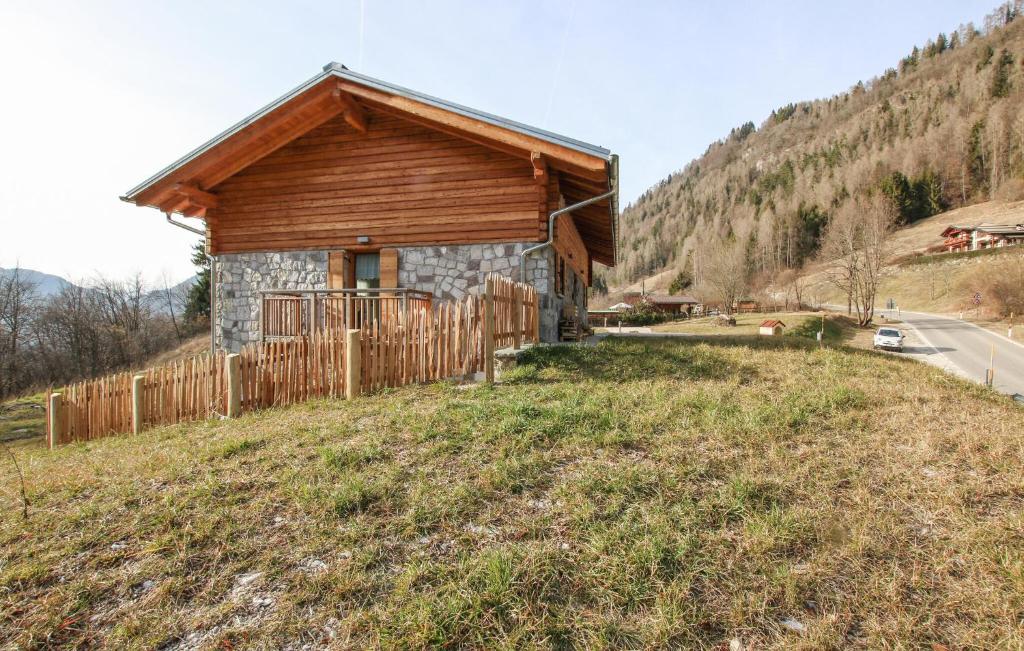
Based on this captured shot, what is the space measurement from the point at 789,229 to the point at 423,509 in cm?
9312

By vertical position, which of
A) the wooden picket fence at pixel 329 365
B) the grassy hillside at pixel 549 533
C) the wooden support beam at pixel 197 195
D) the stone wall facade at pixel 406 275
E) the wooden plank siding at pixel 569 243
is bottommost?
the grassy hillside at pixel 549 533

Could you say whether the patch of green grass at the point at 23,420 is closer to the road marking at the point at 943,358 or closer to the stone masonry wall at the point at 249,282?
the stone masonry wall at the point at 249,282

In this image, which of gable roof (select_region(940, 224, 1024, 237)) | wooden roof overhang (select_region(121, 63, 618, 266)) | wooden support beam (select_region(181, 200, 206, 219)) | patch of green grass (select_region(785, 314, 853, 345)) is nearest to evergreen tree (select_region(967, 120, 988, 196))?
gable roof (select_region(940, 224, 1024, 237))

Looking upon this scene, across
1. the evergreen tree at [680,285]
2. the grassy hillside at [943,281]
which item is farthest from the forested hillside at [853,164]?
the grassy hillside at [943,281]

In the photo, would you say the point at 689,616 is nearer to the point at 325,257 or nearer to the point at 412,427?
the point at 412,427

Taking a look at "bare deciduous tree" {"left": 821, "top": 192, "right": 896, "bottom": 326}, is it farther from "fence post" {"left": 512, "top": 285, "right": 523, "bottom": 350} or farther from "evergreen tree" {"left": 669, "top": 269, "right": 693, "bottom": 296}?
"fence post" {"left": 512, "top": 285, "right": 523, "bottom": 350}

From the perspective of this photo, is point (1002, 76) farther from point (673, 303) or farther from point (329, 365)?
point (329, 365)

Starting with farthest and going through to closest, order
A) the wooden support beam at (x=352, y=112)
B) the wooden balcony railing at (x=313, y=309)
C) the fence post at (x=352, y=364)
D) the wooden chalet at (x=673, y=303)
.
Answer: the wooden chalet at (x=673, y=303), the wooden support beam at (x=352, y=112), the wooden balcony railing at (x=313, y=309), the fence post at (x=352, y=364)

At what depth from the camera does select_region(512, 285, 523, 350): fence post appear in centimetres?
813

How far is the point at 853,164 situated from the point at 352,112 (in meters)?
116

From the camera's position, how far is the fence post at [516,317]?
813 centimetres

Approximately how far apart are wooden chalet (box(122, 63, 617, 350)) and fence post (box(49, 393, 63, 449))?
368 cm

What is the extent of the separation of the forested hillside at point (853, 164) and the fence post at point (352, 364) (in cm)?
6664

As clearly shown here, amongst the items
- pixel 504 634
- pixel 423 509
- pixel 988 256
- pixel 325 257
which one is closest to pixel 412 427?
pixel 423 509
